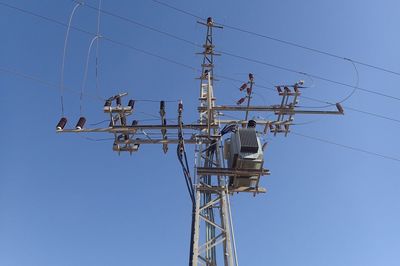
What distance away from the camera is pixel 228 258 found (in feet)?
31.2

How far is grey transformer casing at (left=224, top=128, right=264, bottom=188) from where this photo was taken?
413 inches

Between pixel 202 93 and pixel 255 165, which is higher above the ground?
pixel 202 93

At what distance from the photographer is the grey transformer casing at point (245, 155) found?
34.4 feet

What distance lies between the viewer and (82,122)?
12.1m

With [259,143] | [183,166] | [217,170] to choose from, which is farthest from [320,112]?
[183,166]

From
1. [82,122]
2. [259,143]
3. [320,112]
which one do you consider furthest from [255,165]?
[82,122]

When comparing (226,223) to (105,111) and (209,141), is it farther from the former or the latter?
(105,111)

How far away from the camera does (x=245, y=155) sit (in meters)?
10.5

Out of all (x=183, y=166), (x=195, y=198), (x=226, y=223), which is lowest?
(x=226, y=223)

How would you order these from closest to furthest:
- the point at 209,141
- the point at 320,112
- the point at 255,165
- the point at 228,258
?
1. the point at 228,258
2. the point at 255,165
3. the point at 209,141
4. the point at 320,112

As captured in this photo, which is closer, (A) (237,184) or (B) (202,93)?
(A) (237,184)

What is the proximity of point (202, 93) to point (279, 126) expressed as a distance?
9.11ft

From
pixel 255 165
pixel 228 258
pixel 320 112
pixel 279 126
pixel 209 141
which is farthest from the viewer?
pixel 279 126

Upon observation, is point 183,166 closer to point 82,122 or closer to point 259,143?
point 259,143
